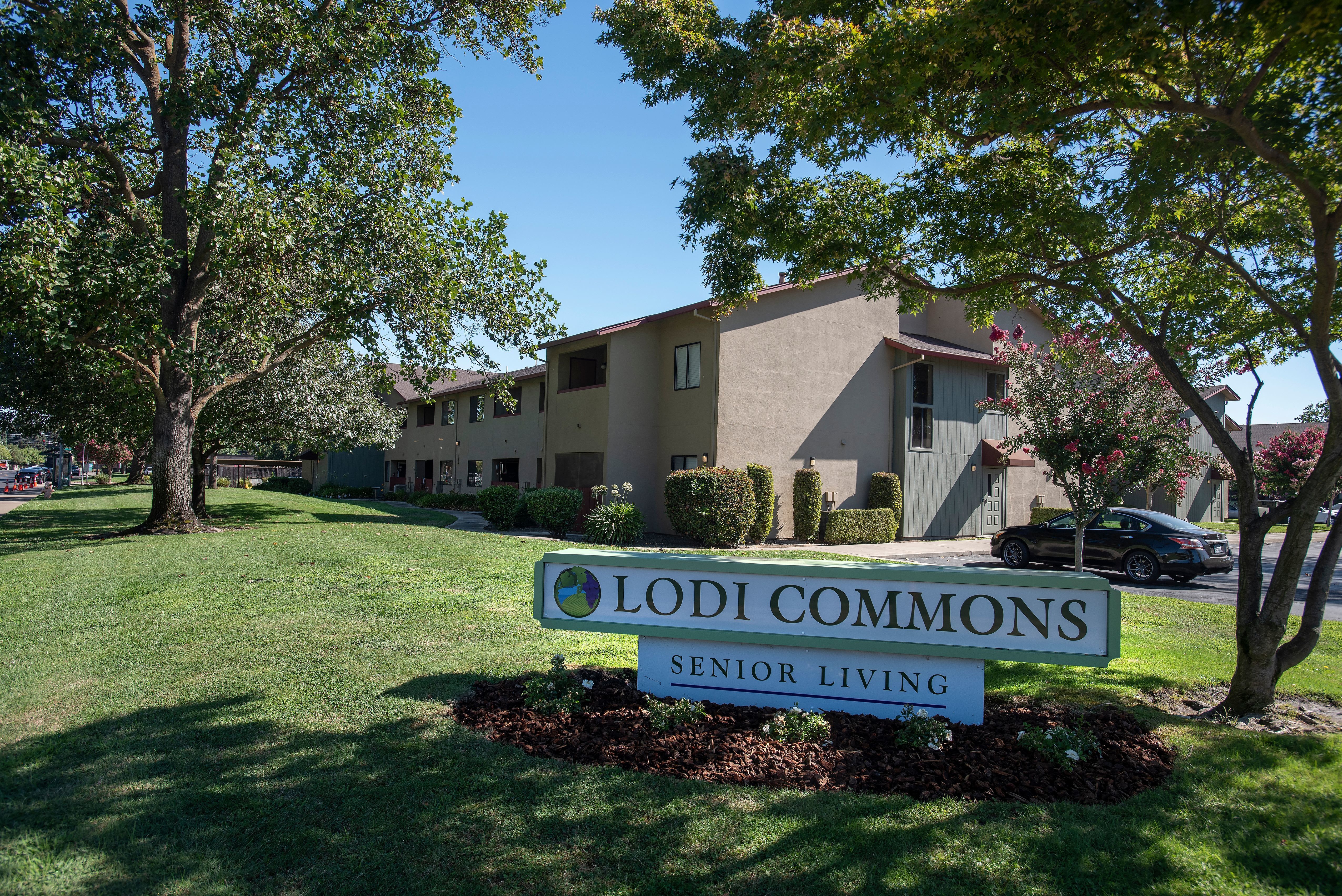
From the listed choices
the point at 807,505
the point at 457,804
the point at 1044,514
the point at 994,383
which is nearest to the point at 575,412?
the point at 807,505

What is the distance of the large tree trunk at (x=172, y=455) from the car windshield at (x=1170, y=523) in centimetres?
1946

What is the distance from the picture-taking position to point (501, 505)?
66.5 ft

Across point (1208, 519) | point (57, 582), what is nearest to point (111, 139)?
point (57, 582)

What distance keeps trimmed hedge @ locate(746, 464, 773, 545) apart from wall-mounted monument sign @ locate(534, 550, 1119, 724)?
1398 cm

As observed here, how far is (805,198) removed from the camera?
7.26m

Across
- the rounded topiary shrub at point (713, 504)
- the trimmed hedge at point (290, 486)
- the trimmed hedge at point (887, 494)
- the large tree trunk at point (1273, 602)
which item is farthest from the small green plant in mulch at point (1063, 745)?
the trimmed hedge at point (290, 486)

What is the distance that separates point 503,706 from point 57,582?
8.25 m

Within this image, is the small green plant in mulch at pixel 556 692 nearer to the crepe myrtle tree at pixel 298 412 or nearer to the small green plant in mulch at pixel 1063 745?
the small green plant in mulch at pixel 1063 745

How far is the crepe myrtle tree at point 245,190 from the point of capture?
481 inches

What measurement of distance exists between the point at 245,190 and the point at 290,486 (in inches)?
1277

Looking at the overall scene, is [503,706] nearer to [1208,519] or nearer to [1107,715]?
[1107,715]

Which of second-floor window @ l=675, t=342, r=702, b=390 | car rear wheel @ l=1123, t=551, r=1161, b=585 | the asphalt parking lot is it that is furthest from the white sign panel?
second-floor window @ l=675, t=342, r=702, b=390

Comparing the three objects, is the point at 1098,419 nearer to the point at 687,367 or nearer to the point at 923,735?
the point at 923,735

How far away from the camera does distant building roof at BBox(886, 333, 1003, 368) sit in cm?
2248
